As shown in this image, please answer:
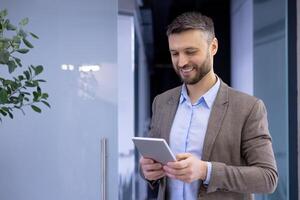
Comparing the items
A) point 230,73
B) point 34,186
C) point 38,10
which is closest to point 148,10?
point 230,73

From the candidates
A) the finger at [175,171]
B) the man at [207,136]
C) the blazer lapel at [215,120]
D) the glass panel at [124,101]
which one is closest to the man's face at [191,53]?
the man at [207,136]

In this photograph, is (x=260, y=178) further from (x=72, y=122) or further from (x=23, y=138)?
(x=23, y=138)

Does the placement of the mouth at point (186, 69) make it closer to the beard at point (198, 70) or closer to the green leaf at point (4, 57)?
the beard at point (198, 70)

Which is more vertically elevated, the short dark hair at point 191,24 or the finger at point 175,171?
the short dark hair at point 191,24

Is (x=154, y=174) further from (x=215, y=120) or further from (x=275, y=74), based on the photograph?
(x=275, y=74)

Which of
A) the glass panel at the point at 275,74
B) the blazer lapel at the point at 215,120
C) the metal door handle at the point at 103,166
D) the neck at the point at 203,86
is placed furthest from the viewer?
the glass panel at the point at 275,74

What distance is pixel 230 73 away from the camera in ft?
16.4

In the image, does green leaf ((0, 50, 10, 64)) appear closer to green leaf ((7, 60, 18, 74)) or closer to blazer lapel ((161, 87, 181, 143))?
green leaf ((7, 60, 18, 74))

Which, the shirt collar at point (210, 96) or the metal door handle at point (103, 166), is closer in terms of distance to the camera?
the shirt collar at point (210, 96)

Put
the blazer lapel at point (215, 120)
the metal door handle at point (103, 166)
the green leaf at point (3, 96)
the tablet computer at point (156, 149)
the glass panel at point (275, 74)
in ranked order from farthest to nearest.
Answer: the glass panel at point (275, 74) → the metal door handle at point (103, 166) → the green leaf at point (3, 96) → the blazer lapel at point (215, 120) → the tablet computer at point (156, 149)

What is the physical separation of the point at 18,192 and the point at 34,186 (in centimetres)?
10

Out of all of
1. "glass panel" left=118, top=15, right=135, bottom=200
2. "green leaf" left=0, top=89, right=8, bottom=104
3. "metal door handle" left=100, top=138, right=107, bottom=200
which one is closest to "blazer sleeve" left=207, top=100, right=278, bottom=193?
"green leaf" left=0, top=89, right=8, bottom=104

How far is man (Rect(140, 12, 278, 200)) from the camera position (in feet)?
4.03

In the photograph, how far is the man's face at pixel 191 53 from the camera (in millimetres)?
1337
